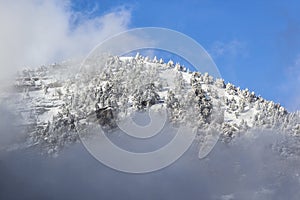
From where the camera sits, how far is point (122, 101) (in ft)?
528

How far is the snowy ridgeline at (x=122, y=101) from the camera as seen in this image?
150 meters

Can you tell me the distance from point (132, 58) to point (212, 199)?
7664 cm

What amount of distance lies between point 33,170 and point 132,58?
2975 inches

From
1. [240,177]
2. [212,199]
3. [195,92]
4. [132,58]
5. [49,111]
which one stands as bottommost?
[212,199]

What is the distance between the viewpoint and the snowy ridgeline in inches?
5920

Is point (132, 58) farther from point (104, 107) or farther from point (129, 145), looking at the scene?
point (129, 145)

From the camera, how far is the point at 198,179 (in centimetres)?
13912

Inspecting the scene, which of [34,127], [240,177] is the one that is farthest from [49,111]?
[240,177]

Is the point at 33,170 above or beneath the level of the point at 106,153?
beneath

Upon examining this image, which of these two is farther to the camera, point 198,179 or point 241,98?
point 241,98

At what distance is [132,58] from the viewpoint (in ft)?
653

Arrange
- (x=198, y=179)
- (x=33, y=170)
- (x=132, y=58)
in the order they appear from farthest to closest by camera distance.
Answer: (x=132, y=58) < (x=198, y=179) < (x=33, y=170)

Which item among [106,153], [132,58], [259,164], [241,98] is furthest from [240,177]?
[132,58]

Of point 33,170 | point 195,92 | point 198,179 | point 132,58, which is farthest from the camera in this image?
point 132,58
